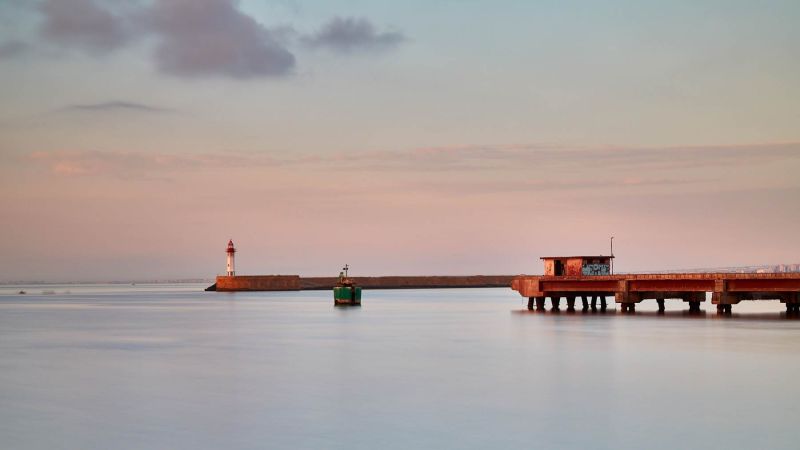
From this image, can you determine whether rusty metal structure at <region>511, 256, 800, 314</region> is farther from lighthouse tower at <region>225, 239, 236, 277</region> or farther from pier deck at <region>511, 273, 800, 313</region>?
lighthouse tower at <region>225, 239, 236, 277</region>

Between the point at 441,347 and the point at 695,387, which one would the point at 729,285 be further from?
the point at 695,387

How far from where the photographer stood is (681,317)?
6612 cm

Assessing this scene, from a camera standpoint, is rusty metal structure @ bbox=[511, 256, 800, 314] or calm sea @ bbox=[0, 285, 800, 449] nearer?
calm sea @ bbox=[0, 285, 800, 449]

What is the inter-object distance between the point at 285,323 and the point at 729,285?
2794 cm

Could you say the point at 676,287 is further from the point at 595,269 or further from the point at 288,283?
the point at 288,283

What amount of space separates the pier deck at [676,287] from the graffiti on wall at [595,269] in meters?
1.48

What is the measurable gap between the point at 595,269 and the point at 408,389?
4605 centimetres

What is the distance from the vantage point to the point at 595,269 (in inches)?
2847

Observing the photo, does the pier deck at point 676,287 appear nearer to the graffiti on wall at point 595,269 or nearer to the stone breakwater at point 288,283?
the graffiti on wall at point 595,269

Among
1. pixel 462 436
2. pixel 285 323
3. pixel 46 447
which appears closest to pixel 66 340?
pixel 285 323

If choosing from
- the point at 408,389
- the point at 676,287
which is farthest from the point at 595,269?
the point at 408,389

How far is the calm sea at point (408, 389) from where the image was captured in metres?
20.8

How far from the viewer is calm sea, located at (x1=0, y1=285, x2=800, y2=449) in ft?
68.3

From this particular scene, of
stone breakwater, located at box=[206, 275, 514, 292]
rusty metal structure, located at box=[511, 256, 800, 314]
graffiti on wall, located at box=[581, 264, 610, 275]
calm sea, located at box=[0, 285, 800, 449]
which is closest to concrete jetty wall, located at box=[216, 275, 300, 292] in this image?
stone breakwater, located at box=[206, 275, 514, 292]
